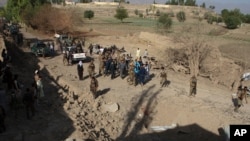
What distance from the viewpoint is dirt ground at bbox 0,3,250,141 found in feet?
48.3

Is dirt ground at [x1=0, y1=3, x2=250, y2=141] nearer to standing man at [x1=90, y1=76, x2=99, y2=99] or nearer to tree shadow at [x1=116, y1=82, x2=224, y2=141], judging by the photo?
tree shadow at [x1=116, y1=82, x2=224, y2=141]

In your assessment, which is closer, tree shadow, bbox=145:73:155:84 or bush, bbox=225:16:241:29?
tree shadow, bbox=145:73:155:84

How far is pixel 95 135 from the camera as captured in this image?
1477 centimetres

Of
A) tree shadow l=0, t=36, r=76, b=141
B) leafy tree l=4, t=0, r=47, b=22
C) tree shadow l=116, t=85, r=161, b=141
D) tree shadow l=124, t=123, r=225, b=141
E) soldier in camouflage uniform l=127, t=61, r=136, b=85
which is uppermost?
leafy tree l=4, t=0, r=47, b=22

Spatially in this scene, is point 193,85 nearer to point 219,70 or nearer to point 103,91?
point 103,91

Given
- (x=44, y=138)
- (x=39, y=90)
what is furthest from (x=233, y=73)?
(x=44, y=138)

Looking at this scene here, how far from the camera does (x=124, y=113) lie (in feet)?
59.4

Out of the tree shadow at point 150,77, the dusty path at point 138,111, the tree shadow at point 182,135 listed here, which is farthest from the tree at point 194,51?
the tree shadow at point 182,135

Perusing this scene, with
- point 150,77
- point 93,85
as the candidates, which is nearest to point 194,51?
point 150,77

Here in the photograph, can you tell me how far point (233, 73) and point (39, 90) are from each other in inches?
662

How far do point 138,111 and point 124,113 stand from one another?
736mm

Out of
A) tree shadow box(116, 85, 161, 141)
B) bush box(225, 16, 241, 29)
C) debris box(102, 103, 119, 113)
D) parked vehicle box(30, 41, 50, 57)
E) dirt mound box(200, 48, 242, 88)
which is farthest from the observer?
bush box(225, 16, 241, 29)

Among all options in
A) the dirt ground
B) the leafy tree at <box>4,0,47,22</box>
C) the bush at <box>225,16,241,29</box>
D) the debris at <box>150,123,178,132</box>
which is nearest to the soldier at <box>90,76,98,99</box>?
the dirt ground

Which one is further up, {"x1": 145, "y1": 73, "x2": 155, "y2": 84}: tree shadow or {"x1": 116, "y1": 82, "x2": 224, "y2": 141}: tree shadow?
{"x1": 145, "y1": 73, "x2": 155, "y2": 84}: tree shadow
